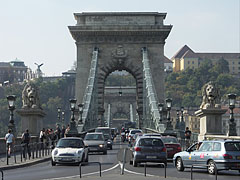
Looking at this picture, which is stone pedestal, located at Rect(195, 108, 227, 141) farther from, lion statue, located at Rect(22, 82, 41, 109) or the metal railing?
lion statue, located at Rect(22, 82, 41, 109)

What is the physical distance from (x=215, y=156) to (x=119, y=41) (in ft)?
169

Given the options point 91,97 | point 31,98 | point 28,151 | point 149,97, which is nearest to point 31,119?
point 31,98

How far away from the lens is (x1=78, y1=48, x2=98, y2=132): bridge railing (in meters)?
69.4

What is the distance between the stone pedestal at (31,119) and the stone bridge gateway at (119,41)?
3016 centimetres

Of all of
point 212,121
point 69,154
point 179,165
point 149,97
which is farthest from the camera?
point 149,97

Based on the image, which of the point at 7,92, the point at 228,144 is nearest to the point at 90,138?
the point at 228,144

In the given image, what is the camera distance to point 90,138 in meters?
42.6

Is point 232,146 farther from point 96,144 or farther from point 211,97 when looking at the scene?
point 211,97

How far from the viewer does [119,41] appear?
7669cm

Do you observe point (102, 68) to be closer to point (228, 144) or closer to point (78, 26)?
point (78, 26)

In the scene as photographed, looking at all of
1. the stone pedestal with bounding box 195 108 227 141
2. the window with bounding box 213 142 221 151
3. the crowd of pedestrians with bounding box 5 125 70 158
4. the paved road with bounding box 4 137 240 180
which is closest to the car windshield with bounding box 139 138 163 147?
the paved road with bounding box 4 137 240 180

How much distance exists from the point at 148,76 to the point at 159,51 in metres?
5.52

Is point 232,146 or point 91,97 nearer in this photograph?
point 232,146

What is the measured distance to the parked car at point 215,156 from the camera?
1014 inches
